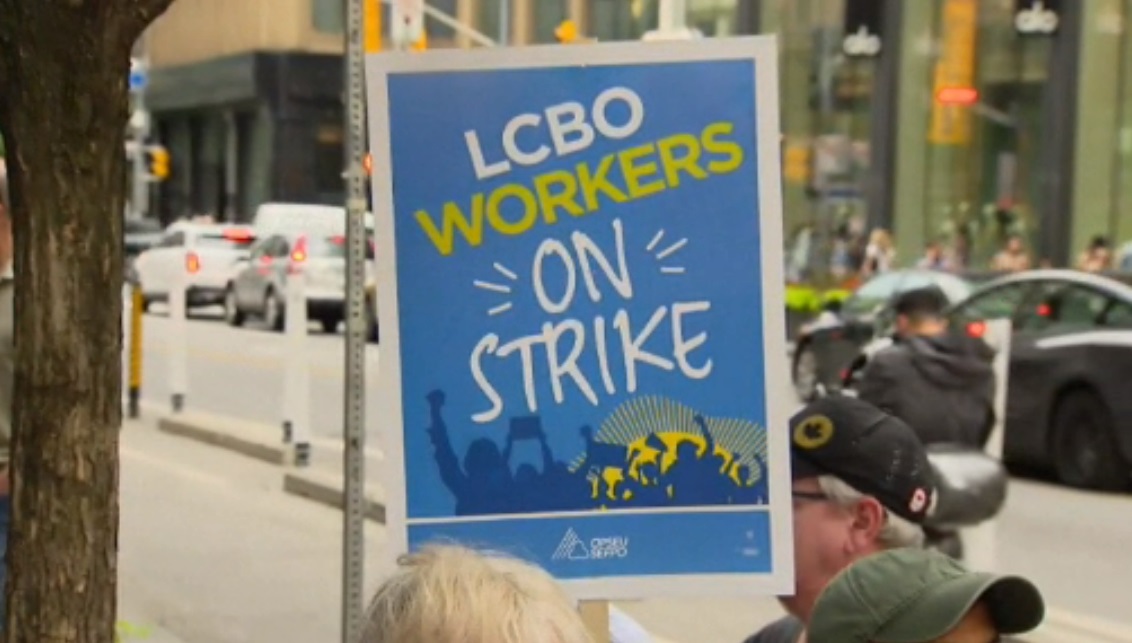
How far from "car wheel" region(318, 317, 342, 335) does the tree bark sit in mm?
25924

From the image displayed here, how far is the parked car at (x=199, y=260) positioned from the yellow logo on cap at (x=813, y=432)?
84.5 ft

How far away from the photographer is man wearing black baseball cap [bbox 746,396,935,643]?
131 inches

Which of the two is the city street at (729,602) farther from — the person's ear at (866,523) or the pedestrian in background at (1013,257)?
the pedestrian in background at (1013,257)

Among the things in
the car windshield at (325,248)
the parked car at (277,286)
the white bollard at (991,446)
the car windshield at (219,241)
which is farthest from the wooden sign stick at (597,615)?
the car windshield at (219,241)

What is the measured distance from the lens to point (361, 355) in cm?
548

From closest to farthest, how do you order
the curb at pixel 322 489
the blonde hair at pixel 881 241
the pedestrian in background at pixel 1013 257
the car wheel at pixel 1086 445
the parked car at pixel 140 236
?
the curb at pixel 322 489
the car wheel at pixel 1086 445
the pedestrian in background at pixel 1013 257
the blonde hair at pixel 881 241
the parked car at pixel 140 236

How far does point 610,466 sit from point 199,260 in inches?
1099

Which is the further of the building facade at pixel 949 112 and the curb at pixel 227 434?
the building facade at pixel 949 112

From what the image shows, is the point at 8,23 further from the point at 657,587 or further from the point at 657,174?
the point at 657,587

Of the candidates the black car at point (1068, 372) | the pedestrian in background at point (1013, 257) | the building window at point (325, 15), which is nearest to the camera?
the black car at point (1068, 372)

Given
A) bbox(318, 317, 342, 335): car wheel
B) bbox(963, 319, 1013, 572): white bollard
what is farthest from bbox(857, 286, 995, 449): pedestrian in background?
bbox(318, 317, 342, 335): car wheel

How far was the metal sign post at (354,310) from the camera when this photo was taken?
5.31m

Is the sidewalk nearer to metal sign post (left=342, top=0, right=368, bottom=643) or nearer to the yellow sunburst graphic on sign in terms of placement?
metal sign post (left=342, top=0, right=368, bottom=643)

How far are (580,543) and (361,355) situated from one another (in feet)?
6.70
